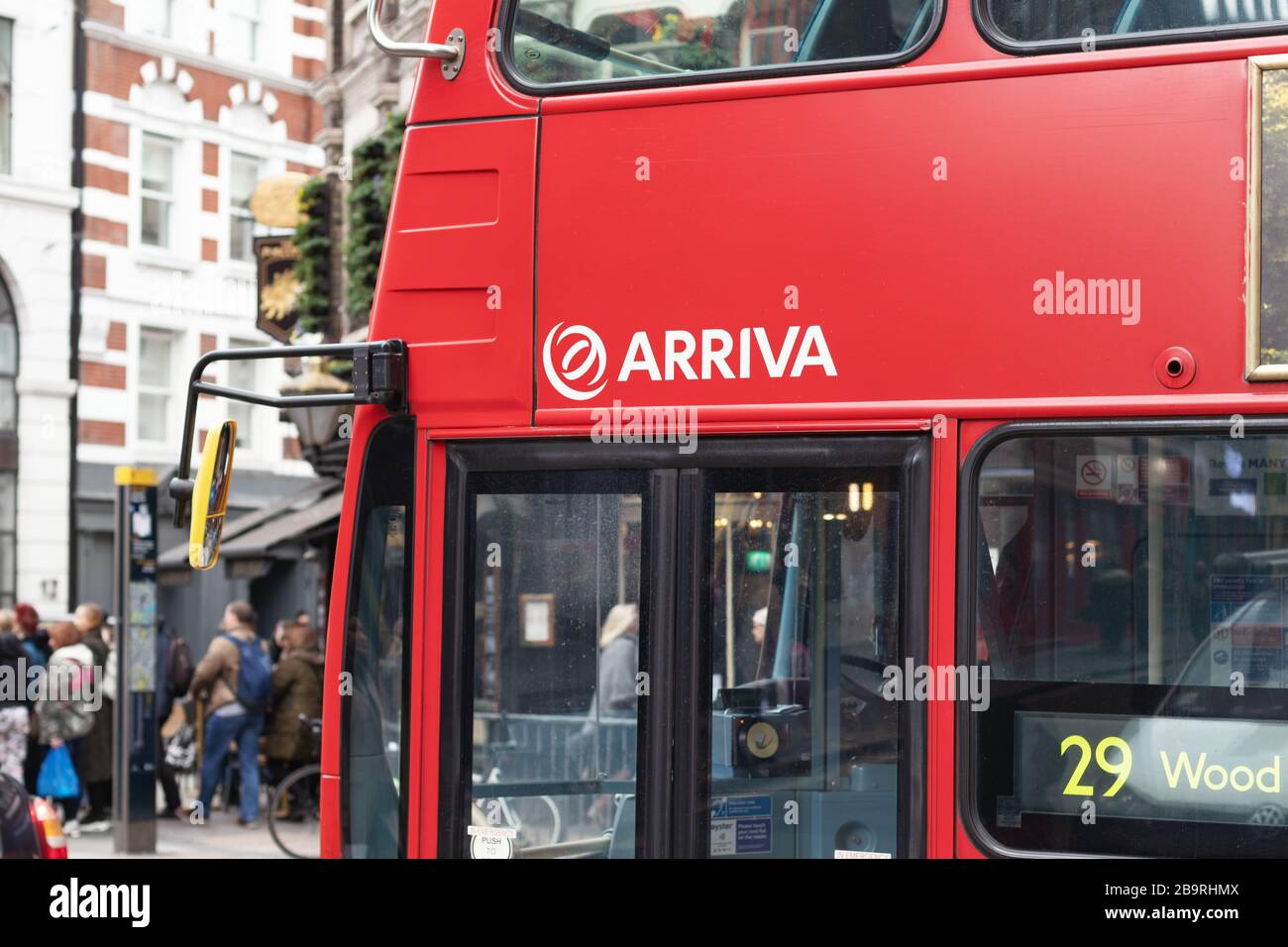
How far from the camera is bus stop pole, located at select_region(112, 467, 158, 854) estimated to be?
40.1ft

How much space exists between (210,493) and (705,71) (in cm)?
164

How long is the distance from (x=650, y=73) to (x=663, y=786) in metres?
1.75

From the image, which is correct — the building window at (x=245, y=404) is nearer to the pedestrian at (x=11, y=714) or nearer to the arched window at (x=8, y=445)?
the arched window at (x=8, y=445)

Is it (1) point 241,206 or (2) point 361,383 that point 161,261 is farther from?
(2) point 361,383

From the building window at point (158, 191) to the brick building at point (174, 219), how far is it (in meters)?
0.02

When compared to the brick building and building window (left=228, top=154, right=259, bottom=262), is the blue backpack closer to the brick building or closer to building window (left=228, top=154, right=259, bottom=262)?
the brick building

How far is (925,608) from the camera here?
3.66m

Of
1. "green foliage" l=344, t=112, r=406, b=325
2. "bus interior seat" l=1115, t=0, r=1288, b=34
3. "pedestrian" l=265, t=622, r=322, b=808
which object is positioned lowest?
"pedestrian" l=265, t=622, r=322, b=808

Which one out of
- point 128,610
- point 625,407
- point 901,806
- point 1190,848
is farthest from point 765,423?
point 128,610

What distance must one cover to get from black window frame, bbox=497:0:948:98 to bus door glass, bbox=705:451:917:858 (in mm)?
960

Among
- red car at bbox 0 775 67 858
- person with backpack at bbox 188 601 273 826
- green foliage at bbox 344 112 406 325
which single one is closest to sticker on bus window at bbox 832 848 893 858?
red car at bbox 0 775 67 858

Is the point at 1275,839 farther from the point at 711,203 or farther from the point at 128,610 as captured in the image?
the point at 128,610

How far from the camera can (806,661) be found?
3766 mm

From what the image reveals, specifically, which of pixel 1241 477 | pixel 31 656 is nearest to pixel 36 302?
pixel 31 656
